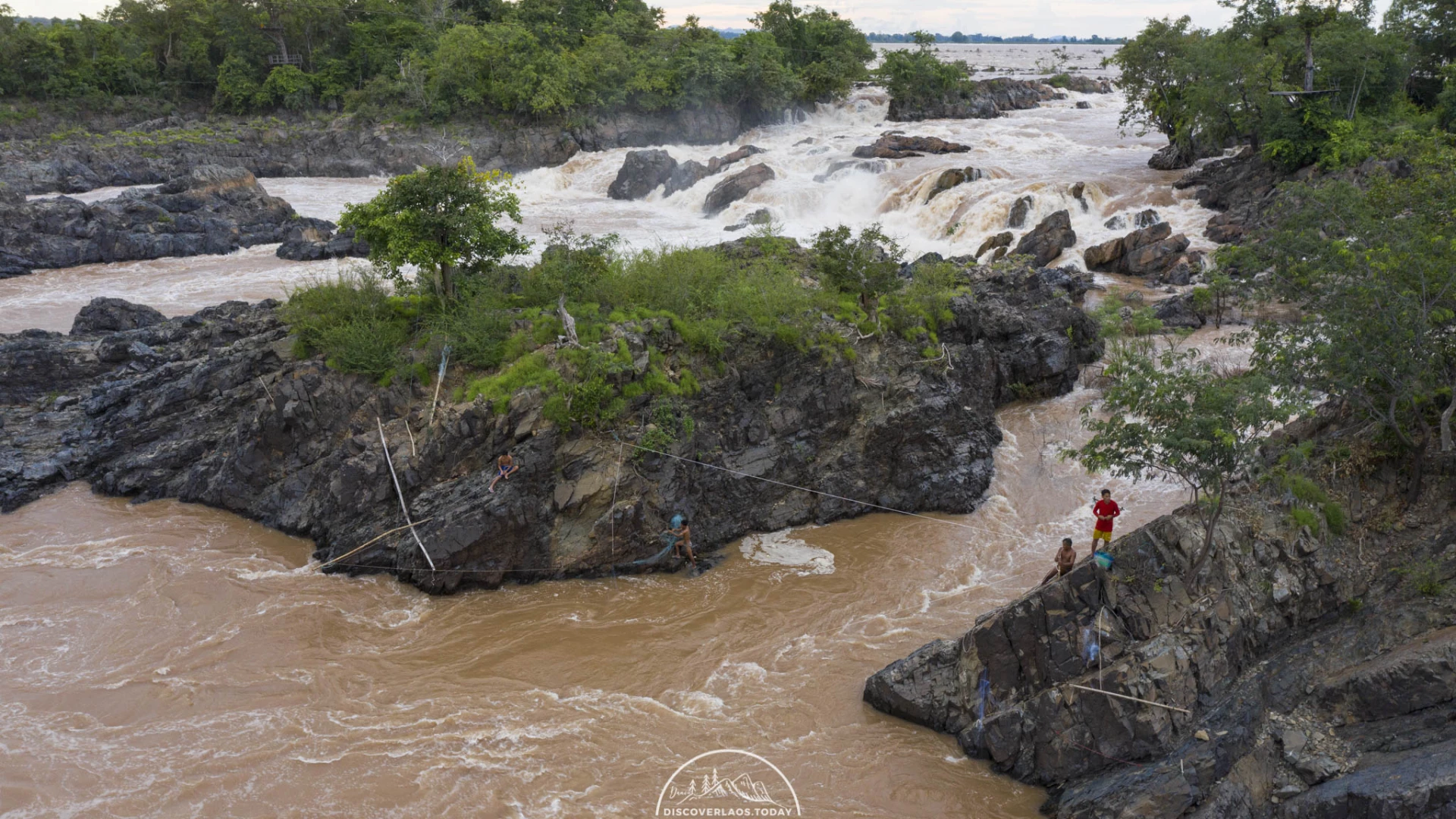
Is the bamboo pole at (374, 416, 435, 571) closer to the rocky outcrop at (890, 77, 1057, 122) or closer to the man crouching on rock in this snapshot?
the man crouching on rock

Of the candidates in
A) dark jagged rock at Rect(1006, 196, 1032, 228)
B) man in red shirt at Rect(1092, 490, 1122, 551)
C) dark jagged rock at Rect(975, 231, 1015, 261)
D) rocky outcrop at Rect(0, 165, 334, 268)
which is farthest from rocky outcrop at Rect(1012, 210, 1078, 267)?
rocky outcrop at Rect(0, 165, 334, 268)

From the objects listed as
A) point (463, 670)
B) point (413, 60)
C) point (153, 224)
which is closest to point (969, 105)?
point (413, 60)

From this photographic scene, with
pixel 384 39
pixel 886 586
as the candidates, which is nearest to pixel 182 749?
pixel 886 586

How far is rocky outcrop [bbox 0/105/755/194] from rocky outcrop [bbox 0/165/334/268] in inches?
273

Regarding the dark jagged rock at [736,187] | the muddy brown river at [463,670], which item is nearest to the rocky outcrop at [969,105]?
the dark jagged rock at [736,187]

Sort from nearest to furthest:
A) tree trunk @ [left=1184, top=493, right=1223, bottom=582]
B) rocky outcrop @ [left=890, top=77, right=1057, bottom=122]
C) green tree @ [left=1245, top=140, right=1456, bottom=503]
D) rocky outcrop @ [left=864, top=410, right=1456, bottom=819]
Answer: rocky outcrop @ [left=864, top=410, right=1456, bottom=819]
tree trunk @ [left=1184, top=493, right=1223, bottom=582]
green tree @ [left=1245, top=140, right=1456, bottom=503]
rocky outcrop @ [left=890, top=77, right=1057, bottom=122]

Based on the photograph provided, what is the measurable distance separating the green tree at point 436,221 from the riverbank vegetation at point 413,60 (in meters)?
30.0

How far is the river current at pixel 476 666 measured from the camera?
26.1 ft

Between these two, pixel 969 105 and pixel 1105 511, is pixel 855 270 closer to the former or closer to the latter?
pixel 1105 511

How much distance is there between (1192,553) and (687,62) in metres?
42.2

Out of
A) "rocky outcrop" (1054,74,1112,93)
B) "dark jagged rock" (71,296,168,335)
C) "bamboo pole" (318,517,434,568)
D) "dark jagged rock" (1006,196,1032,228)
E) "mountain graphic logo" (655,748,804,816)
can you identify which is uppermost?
"rocky outcrop" (1054,74,1112,93)

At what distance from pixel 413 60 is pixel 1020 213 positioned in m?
34.1

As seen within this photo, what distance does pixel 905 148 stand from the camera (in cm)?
3469

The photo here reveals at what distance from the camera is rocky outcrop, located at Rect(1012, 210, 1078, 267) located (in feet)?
76.8
